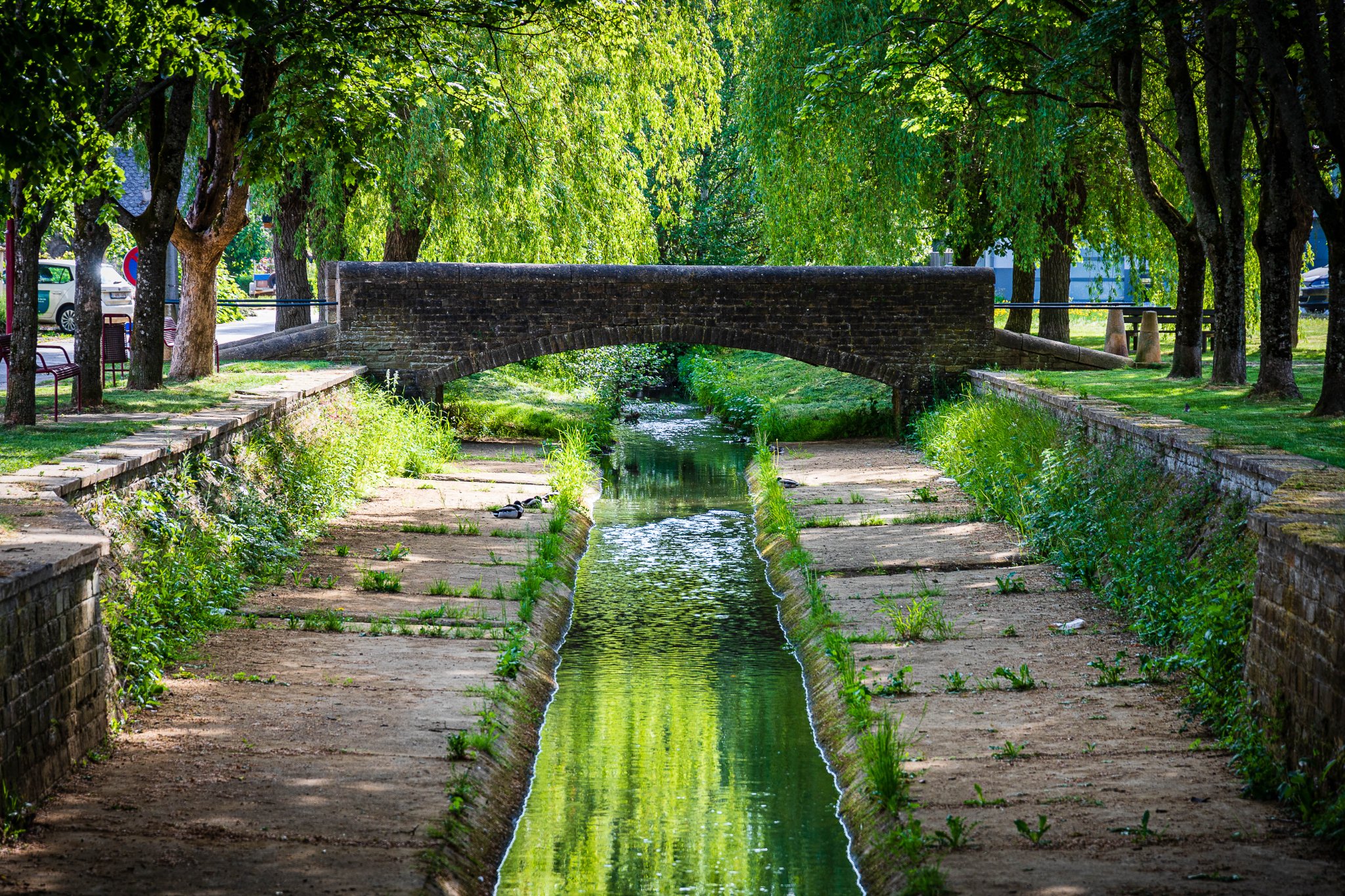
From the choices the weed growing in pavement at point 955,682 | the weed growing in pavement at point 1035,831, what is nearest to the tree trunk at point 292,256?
the weed growing in pavement at point 955,682

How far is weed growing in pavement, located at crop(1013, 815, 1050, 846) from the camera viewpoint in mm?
6242

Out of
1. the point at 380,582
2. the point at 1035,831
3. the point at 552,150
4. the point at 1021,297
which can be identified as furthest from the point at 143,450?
the point at 1021,297

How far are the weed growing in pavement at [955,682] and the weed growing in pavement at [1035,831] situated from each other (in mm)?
2427

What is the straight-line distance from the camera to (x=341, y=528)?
1380 centimetres

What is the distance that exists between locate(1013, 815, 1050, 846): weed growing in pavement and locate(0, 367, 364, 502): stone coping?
559 cm

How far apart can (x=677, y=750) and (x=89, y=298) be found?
8.36 metres

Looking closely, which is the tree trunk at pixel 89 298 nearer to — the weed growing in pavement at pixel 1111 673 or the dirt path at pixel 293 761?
the dirt path at pixel 293 761

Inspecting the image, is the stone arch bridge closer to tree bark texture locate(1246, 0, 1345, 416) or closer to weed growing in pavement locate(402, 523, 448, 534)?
weed growing in pavement locate(402, 523, 448, 534)

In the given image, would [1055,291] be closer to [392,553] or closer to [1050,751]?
[392,553]

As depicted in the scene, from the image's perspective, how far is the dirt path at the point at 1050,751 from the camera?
5.89 metres

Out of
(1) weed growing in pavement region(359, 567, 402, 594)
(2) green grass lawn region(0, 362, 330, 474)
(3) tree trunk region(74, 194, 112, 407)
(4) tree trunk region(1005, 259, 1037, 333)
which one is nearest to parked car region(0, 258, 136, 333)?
(2) green grass lawn region(0, 362, 330, 474)

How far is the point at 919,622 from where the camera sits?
10.2 m

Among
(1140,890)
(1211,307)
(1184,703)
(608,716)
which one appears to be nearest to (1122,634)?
(1184,703)

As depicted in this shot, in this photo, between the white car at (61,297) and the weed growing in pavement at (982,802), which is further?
the white car at (61,297)
